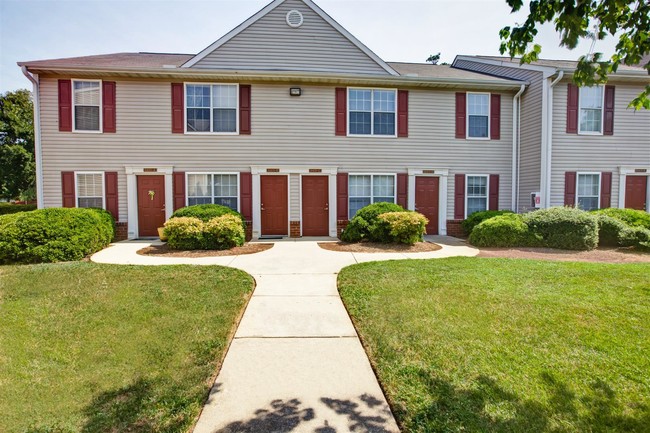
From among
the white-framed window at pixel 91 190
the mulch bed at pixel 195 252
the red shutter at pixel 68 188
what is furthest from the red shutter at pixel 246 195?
the red shutter at pixel 68 188

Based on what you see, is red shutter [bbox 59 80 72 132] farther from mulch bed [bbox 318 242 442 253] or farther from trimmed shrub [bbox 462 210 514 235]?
trimmed shrub [bbox 462 210 514 235]

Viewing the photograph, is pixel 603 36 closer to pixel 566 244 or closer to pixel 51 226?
pixel 566 244

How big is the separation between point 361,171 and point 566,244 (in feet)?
21.3

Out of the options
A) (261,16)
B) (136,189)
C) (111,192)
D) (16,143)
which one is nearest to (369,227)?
(136,189)

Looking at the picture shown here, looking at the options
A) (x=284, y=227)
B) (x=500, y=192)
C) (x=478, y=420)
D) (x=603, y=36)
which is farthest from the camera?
(x=500, y=192)

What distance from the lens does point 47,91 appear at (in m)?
10.6

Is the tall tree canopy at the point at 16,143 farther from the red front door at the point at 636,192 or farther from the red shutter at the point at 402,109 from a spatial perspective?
the red front door at the point at 636,192

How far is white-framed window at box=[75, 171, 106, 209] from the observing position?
11.0m

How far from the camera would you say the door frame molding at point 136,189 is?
11102 mm

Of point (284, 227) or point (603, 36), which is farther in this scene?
point (284, 227)

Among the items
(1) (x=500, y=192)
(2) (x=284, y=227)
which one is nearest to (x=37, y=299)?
(2) (x=284, y=227)

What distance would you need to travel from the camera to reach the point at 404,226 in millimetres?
9320

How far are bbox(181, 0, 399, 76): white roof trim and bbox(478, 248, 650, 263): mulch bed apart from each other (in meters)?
7.13

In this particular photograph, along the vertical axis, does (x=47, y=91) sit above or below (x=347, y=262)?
above
